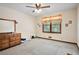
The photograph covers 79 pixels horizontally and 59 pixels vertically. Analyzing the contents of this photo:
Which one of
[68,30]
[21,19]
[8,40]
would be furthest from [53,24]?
[8,40]

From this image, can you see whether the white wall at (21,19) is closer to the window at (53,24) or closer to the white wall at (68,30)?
the white wall at (68,30)

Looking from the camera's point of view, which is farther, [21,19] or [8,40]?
[8,40]

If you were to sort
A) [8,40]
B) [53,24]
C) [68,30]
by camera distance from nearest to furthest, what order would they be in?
[53,24] → [68,30] → [8,40]

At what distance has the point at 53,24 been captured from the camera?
110 inches

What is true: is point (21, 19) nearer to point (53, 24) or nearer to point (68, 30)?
point (53, 24)

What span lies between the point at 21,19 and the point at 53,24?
0.97 m

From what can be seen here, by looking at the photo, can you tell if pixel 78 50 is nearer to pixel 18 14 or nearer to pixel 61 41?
pixel 61 41

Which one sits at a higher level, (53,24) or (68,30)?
Result: (53,24)

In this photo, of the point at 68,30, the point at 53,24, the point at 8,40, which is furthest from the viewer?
the point at 8,40

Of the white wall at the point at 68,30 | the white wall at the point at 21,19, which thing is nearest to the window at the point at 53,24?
the white wall at the point at 68,30

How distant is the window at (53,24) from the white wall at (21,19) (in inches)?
16.3

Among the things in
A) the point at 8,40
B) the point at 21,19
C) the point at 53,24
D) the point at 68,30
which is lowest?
the point at 8,40

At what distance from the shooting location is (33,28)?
2957mm

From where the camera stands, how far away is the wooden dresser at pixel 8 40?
318 cm
